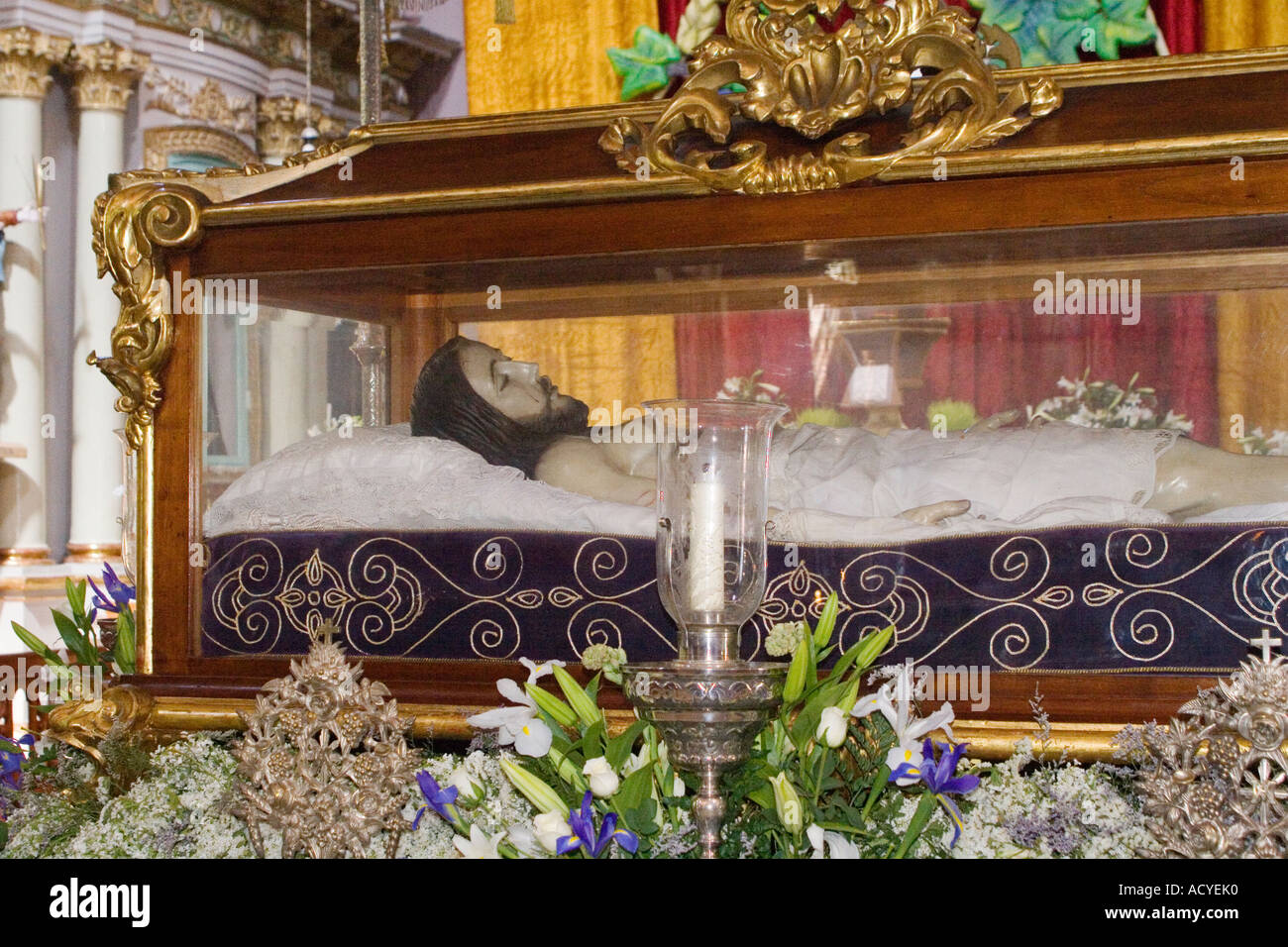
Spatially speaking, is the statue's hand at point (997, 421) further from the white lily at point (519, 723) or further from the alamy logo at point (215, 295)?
the alamy logo at point (215, 295)

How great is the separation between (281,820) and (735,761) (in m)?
0.65

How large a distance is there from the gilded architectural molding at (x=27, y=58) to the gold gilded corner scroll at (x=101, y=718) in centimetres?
475

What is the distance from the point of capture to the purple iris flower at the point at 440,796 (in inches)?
77.4

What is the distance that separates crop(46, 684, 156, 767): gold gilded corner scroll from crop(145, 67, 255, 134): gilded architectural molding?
16.5 ft

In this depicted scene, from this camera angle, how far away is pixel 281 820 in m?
2.02

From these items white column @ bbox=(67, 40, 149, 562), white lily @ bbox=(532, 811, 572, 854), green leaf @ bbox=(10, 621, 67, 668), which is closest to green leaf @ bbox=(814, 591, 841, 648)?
white lily @ bbox=(532, 811, 572, 854)

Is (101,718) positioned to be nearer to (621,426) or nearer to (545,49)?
(621,426)

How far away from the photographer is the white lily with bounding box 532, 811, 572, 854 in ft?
6.12

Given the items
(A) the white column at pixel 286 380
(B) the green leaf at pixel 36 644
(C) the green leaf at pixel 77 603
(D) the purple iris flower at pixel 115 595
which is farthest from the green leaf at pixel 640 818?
(C) the green leaf at pixel 77 603

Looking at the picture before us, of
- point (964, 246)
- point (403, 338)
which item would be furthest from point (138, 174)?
point (964, 246)

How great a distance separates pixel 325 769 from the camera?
2029mm

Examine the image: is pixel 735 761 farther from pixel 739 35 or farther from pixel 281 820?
pixel 739 35

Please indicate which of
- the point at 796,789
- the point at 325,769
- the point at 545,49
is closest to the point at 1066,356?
the point at 796,789

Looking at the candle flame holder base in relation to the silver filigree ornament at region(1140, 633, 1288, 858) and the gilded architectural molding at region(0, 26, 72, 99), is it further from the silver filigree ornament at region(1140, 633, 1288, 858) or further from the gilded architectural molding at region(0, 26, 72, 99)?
the gilded architectural molding at region(0, 26, 72, 99)
